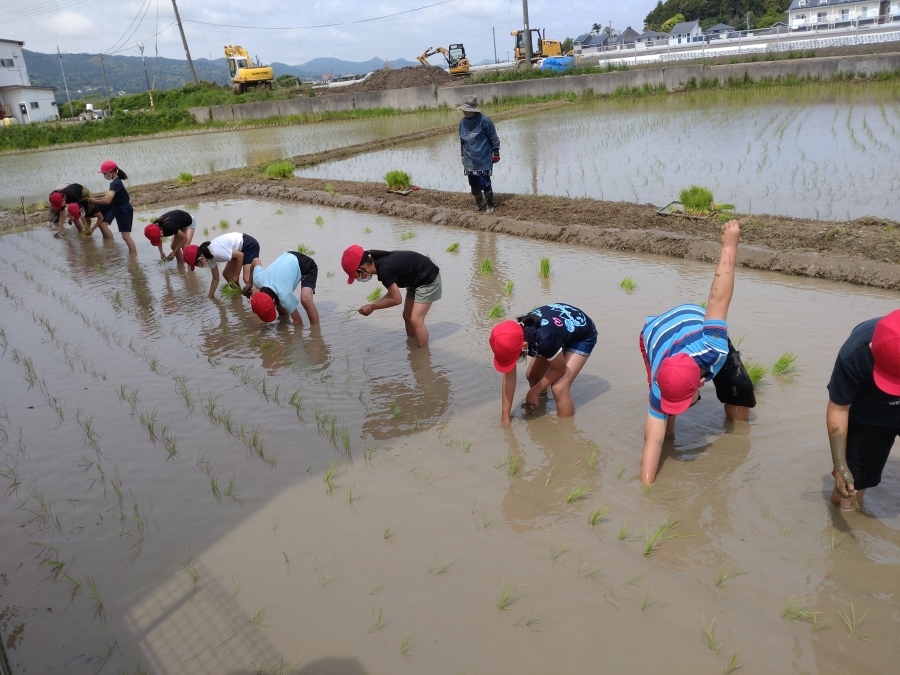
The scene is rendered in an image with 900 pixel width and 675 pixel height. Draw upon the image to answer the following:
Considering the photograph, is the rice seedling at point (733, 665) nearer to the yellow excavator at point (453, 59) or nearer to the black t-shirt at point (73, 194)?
the black t-shirt at point (73, 194)

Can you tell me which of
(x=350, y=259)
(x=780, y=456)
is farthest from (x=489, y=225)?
(x=780, y=456)

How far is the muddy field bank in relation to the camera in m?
5.57

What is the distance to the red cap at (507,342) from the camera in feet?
11.0

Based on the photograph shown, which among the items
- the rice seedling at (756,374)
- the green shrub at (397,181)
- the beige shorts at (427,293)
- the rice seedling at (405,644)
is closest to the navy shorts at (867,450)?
the rice seedling at (756,374)

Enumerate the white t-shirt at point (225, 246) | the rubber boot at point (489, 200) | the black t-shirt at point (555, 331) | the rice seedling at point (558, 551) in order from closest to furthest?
the rice seedling at point (558, 551) → the black t-shirt at point (555, 331) → the white t-shirt at point (225, 246) → the rubber boot at point (489, 200)

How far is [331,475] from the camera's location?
138 inches

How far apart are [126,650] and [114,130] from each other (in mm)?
28162

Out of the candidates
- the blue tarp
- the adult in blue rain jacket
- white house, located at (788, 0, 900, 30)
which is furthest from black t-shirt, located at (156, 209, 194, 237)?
white house, located at (788, 0, 900, 30)

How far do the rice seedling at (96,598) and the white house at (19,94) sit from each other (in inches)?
1784

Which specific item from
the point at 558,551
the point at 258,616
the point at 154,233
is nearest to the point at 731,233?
the point at 558,551

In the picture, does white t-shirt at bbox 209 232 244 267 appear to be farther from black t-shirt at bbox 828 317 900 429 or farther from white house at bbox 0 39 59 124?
white house at bbox 0 39 59 124

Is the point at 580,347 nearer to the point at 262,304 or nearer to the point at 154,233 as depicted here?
the point at 262,304

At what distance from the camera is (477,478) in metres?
3.39

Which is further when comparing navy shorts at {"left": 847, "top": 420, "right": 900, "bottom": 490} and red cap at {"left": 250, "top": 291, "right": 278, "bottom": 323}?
red cap at {"left": 250, "top": 291, "right": 278, "bottom": 323}
